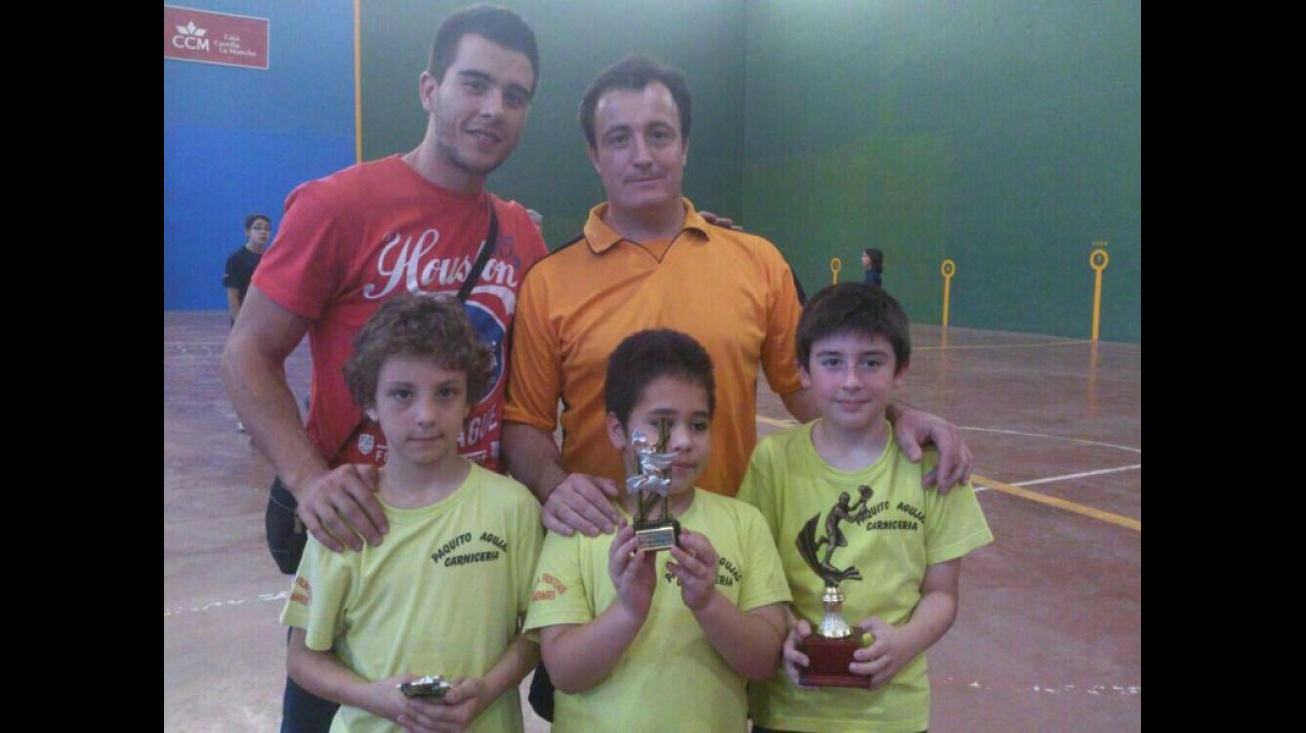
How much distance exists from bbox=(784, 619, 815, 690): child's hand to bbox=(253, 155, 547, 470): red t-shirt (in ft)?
2.67

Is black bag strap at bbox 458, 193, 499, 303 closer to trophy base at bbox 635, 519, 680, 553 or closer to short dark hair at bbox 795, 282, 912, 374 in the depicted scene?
short dark hair at bbox 795, 282, 912, 374

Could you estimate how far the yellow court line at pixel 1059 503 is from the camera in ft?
16.4

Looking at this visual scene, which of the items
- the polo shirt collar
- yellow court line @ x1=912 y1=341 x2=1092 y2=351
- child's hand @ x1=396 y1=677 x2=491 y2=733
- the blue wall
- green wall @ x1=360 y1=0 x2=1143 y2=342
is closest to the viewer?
child's hand @ x1=396 y1=677 x2=491 y2=733

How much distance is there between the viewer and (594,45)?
61.9 feet

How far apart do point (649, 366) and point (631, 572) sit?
45 cm

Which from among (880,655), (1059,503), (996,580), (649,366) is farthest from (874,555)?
(1059,503)

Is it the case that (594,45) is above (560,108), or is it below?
above

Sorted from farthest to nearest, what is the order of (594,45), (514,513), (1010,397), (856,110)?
(594,45) → (856,110) → (1010,397) → (514,513)

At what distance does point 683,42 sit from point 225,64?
28.9 ft

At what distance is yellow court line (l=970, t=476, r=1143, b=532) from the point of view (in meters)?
5.00

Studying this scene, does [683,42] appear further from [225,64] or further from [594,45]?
[225,64]

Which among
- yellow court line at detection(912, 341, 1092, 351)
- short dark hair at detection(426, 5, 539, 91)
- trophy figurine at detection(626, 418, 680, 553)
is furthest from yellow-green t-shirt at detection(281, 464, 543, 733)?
yellow court line at detection(912, 341, 1092, 351)
